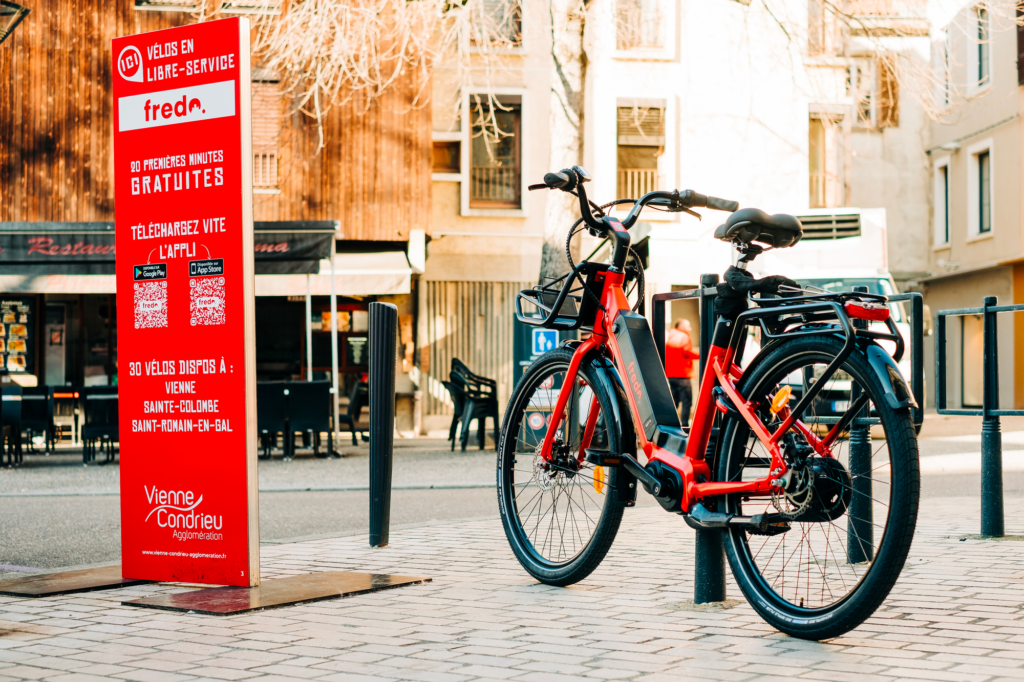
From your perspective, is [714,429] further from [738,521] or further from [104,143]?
[104,143]

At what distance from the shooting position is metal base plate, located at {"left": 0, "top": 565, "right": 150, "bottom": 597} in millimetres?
5195

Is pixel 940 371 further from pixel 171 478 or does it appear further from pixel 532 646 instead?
pixel 171 478

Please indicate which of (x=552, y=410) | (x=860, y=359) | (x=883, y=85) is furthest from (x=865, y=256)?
(x=883, y=85)

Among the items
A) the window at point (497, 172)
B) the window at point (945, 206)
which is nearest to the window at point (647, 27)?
the window at point (497, 172)

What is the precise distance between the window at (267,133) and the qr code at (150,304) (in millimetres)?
14663

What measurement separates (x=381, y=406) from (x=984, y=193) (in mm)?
27576

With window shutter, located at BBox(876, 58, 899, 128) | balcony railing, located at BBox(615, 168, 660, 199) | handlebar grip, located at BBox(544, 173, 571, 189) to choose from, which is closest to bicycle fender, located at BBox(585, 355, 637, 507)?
handlebar grip, located at BBox(544, 173, 571, 189)

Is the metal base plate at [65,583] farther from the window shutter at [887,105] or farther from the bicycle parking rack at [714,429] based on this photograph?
the window shutter at [887,105]

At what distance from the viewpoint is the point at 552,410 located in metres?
5.46

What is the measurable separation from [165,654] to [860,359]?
2492 mm

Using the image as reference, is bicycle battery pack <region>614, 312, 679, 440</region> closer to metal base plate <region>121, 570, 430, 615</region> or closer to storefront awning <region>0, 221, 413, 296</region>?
metal base plate <region>121, 570, 430, 615</region>

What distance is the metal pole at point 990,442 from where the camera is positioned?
647 centimetres

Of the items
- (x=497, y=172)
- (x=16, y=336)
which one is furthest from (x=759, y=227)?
(x=497, y=172)

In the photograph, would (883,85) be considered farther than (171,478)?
Yes
